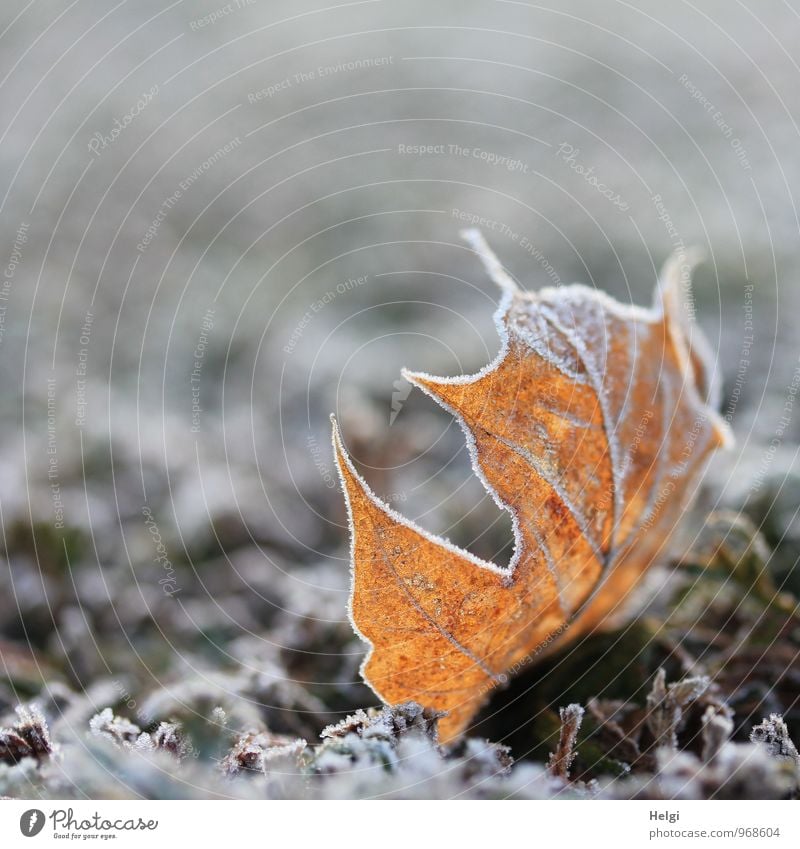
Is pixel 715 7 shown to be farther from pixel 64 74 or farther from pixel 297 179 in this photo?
pixel 64 74

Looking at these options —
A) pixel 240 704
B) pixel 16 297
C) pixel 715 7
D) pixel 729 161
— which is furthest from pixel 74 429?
pixel 715 7
